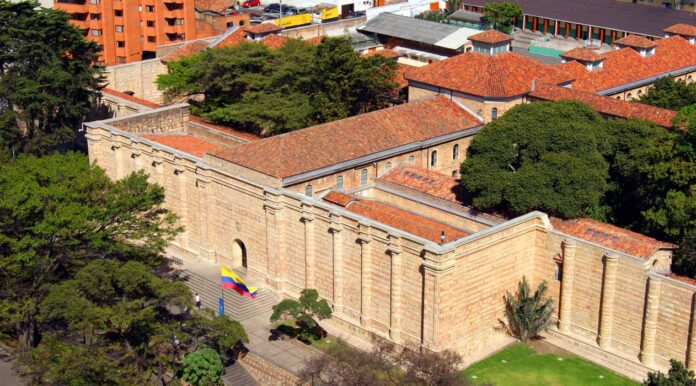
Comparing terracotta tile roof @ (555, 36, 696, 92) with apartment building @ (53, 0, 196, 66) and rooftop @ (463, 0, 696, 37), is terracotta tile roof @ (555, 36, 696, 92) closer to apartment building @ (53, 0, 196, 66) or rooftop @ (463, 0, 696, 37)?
rooftop @ (463, 0, 696, 37)

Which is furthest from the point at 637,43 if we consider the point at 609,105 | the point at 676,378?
the point at 676,378

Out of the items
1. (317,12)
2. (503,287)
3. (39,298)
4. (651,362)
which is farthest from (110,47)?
(651,362)

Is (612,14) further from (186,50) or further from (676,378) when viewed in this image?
(676,378)

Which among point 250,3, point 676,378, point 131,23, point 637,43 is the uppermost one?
point 637,43

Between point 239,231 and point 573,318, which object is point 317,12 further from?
point 573,318

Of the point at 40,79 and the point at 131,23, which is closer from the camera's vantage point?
the point at 40,79

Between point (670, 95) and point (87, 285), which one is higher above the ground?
point (670, 95)
